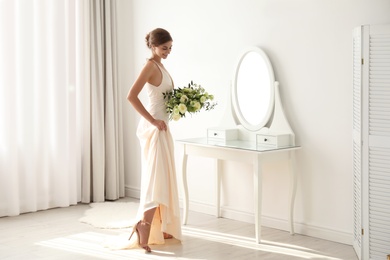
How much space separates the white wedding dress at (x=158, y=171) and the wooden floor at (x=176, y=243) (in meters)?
0.20

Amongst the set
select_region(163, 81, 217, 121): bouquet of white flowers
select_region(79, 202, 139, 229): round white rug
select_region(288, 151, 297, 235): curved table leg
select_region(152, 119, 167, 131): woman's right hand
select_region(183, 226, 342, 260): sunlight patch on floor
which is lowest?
select_region(183, 226, 342, 260): sunlight patch on floor

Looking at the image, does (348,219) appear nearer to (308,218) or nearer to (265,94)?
(308,218)

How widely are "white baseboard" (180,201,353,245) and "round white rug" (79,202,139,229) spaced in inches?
25.4

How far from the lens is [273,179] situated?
5.02m

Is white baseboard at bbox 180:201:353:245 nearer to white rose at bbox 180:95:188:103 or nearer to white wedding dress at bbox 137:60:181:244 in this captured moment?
white wedding dress at bbox 137:60:181:244

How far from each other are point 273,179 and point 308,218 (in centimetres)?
46

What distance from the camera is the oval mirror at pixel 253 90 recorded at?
496 centimetres

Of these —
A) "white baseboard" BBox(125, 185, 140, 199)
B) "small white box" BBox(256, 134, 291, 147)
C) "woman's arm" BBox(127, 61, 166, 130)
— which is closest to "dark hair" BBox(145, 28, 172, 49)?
"woman's arm" BBox(127, 61, 166, 130)

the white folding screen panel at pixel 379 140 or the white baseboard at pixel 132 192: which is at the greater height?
the white folding screen panel at pixel 379 140

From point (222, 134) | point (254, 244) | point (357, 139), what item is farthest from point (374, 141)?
point (222, 134)

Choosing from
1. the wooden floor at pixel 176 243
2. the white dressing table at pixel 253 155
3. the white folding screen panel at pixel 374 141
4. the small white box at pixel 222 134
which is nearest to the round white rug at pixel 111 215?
the wooden floor at pixel 176 243

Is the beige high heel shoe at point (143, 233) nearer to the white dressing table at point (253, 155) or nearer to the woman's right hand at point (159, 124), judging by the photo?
the woman's right hand at point (159, 124)

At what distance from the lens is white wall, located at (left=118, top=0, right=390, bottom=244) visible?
450cm

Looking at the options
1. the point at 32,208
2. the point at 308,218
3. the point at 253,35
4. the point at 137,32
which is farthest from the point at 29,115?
the point at 308,218
